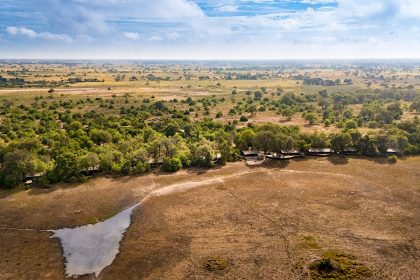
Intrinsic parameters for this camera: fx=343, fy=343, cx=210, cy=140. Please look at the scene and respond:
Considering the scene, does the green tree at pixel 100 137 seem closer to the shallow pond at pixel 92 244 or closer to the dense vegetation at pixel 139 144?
the dense vegetation at pixel 139 144

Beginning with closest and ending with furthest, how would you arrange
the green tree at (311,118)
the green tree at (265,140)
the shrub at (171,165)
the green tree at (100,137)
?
the shrub at (171,165) → the green tree at (265,140) → the green tree at (100,137) → the green tree at (311,118)

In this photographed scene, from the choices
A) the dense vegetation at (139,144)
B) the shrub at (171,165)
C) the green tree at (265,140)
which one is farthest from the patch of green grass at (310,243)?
the green tree at (265,140)

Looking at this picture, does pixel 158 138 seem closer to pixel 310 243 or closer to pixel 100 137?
pixel 100 137

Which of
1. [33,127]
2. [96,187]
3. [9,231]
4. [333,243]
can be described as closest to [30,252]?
[9,231]

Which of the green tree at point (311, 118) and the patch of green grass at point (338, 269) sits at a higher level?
the green tree at point (311, 118)

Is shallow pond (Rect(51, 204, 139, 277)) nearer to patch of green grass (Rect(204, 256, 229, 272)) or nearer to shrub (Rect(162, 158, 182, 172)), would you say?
patch of green grass (Rect(204, 256, 229, 272))

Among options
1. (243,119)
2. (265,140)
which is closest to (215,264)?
(265,140)
